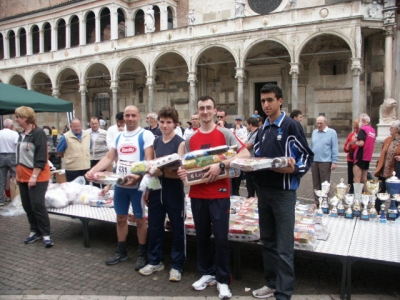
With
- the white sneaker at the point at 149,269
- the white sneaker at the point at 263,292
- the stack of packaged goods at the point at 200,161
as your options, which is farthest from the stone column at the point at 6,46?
the white sneaker at the point at 263,292

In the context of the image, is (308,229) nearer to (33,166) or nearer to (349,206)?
(349,206)

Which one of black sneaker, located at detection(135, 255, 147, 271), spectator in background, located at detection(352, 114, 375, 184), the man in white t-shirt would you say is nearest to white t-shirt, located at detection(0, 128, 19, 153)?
the man in white t-shirt

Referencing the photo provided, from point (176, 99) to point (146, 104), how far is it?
2749 mm

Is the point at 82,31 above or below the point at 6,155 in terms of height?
above

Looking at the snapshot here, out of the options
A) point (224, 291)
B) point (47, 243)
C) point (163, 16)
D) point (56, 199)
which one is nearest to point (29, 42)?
point (163, 16)

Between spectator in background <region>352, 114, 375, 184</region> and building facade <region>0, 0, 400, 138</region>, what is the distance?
32.6ft

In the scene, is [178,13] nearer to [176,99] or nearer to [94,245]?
[176,99]

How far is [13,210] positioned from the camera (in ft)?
23.9

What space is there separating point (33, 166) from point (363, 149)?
241 inches

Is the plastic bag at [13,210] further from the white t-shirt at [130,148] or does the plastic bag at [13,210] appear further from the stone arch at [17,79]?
the stone arch at [17,79]

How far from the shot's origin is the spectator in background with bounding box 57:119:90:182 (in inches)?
272

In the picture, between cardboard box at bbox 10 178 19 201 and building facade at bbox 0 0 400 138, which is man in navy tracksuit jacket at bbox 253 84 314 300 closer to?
cardboard box at bbox 10 178 19 201

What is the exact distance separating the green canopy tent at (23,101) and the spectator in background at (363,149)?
22.7 ft

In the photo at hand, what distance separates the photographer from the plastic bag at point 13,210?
7.16m
